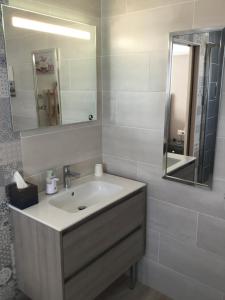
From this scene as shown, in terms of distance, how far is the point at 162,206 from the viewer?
1935 millimetres

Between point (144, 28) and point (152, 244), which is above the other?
point (144, 28)

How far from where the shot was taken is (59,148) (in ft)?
6.17

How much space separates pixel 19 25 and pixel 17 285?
5.23ft

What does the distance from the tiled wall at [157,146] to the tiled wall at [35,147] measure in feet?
0.73

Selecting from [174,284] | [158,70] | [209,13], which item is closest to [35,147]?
[158,70]

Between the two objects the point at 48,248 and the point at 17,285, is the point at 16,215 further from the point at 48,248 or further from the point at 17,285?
the point at 17,285

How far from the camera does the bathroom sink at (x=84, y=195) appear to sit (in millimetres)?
1780

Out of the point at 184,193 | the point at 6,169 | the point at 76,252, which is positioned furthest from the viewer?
the point at 184,193

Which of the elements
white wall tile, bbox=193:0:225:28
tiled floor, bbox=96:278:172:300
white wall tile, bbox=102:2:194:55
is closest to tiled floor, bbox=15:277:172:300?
tiled floor, bbox=96:278:172:300

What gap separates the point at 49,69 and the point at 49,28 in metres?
0.25

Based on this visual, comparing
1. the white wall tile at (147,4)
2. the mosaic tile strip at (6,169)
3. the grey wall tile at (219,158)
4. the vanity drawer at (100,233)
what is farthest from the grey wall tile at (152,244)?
the white wall tile at (147,4)

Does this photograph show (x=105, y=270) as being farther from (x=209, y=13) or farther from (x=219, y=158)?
(x=209, y=13)

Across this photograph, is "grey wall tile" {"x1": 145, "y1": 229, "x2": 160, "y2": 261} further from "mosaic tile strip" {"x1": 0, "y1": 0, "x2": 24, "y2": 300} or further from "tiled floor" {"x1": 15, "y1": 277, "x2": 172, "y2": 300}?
"mosaic tile strip" {"x1": 0, "y1": 0, "x2": 24, "y2": 300}

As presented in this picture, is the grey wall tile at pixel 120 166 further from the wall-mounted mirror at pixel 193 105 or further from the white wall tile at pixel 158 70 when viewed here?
the white wall tile at pixel 158 70
